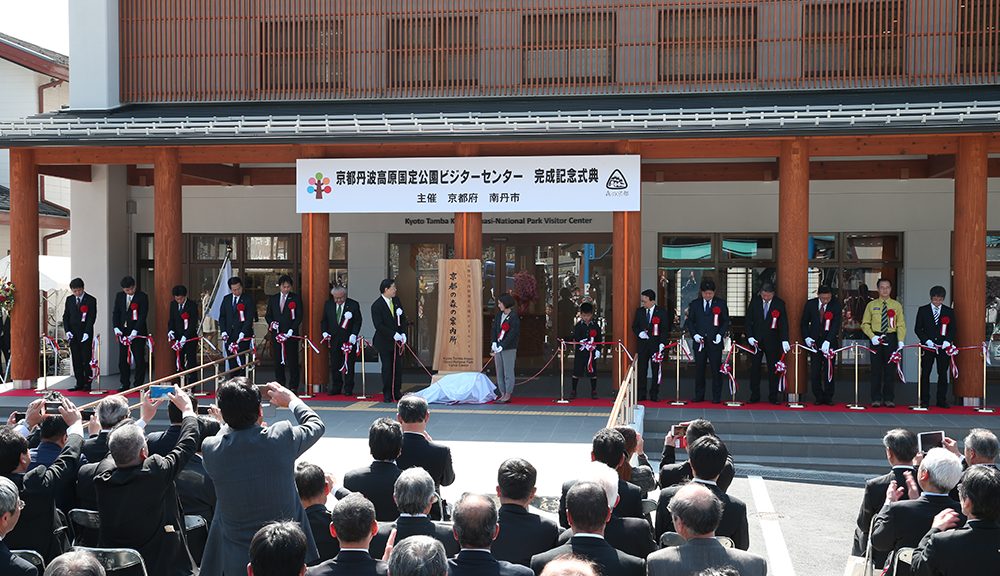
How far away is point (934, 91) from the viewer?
14.6 m

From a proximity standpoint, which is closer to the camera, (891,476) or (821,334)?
(891,476)

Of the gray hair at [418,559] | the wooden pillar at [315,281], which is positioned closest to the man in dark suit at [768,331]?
the wooden pillar at [315,281]

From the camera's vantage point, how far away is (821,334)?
43.4 ft

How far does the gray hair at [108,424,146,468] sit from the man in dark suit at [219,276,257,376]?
9.79 m

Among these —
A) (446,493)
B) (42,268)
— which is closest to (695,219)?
(446,493)

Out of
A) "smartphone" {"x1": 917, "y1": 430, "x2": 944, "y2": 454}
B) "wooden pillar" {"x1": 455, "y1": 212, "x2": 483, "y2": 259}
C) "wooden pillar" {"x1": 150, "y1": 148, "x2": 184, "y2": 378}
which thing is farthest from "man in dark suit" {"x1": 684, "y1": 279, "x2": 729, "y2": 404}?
"smartphone" {"x1": 917, "y1": 430, "x2": 944, "y2": 454}

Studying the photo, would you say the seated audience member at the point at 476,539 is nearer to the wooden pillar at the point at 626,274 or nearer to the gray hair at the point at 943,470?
the gray hair at the point at 943,470

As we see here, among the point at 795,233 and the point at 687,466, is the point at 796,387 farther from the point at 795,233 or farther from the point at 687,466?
the point at 687,466

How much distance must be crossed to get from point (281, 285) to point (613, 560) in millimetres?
11388

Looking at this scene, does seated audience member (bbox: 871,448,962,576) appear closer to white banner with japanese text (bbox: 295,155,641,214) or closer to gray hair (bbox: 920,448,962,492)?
gray hair (bbox: 920,448,962,492)

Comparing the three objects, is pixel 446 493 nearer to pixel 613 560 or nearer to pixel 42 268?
→ pixel 613 560

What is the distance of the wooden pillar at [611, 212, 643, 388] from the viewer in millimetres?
13773

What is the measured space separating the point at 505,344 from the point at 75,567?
36.1 ft

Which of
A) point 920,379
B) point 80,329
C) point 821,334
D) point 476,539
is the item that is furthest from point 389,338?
point 476,539
